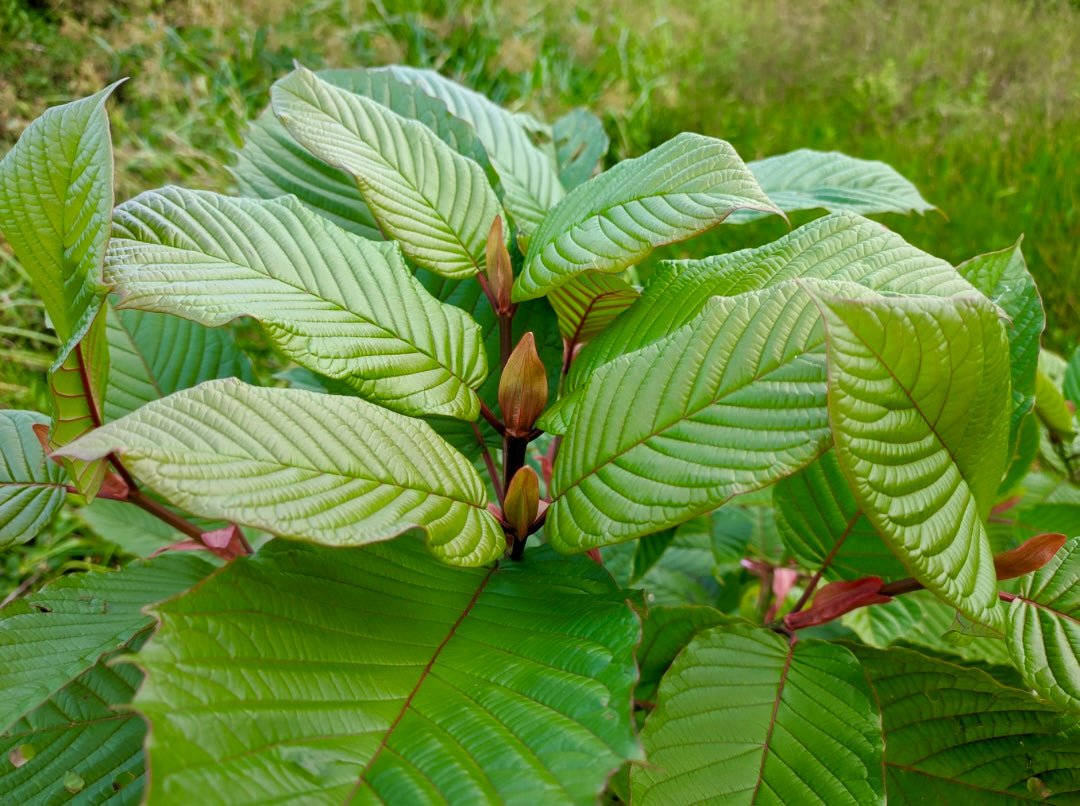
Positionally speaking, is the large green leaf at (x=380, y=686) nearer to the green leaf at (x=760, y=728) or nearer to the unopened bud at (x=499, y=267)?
the green leaf at (x=760, y=728)

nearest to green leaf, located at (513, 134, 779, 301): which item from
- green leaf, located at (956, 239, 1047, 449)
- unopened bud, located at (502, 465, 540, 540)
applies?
unopened bud, located at (502, 465, 540, 540)

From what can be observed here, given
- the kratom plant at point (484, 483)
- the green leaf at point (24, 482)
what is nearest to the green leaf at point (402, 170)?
the kratom plant at point (484, 483)

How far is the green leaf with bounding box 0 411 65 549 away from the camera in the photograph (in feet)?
2.20

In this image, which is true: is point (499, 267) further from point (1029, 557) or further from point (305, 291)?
point (1029, 557)

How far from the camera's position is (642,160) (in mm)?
698

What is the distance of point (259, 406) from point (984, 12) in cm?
537

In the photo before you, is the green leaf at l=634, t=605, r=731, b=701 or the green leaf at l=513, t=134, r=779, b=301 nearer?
the green leaf at l=513, t=134, r=779, b=301

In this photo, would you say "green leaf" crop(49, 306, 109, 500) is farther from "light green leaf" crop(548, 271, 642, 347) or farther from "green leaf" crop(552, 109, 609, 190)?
"green leaf" crop(552, 109, 609, 190)

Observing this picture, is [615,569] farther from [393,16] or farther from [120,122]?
[393,16]

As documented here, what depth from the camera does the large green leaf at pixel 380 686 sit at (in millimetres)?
432

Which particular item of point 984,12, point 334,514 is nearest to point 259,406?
point 334,514

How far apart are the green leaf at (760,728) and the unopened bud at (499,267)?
34 cm

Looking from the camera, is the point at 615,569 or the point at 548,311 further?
the point at 615,569

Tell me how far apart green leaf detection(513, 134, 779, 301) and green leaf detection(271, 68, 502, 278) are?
8 cm
